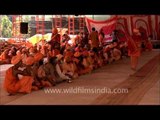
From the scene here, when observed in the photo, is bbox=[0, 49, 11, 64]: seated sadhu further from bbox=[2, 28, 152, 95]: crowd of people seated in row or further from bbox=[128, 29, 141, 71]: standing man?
bbox=[128, 29, 141, 71]: standing man

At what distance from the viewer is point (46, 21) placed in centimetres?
897

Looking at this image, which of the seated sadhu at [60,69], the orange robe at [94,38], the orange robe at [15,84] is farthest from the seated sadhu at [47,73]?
the orange robe at [94,38]

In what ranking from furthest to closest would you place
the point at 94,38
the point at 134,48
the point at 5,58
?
the point at 94,38 < the point at 134,48 < the point at 5,58

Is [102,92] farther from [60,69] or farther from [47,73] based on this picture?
[60,69]

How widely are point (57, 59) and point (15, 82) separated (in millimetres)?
1345

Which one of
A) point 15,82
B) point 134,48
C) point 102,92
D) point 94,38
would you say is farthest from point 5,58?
point 134,48

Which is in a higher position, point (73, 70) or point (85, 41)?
point (85, 41)

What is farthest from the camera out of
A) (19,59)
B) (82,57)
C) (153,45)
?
(82,57)

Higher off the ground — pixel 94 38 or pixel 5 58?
pixel 94 38

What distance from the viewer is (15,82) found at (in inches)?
340

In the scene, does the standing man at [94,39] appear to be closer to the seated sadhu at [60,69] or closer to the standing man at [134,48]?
the standing man at [134,48]
